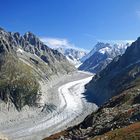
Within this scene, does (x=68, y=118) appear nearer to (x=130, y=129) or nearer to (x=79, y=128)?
(x=79, y=128)

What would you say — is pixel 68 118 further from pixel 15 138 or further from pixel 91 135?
pixel 91 135

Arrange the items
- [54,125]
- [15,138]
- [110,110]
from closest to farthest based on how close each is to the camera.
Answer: [110,110], [15,138], [54,125]

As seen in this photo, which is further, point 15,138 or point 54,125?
point 54,125

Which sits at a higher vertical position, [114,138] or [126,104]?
[126,104]

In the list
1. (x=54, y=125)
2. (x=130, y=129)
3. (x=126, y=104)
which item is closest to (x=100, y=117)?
(x=126, y=104)

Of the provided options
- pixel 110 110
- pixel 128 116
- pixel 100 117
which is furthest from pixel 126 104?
pixel 128 116

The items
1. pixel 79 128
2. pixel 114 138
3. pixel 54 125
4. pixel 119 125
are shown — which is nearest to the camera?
pixel 114 138

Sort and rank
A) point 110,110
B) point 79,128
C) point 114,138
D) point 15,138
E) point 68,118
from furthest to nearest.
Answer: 1. point 68,118
2. point 15,138
3. point 110,110
4. point 79,128
5. point 114,138

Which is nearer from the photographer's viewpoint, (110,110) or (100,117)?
(100,117)

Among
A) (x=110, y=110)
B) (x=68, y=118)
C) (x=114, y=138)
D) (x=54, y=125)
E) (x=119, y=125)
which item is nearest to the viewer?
(x=114, y=138)
